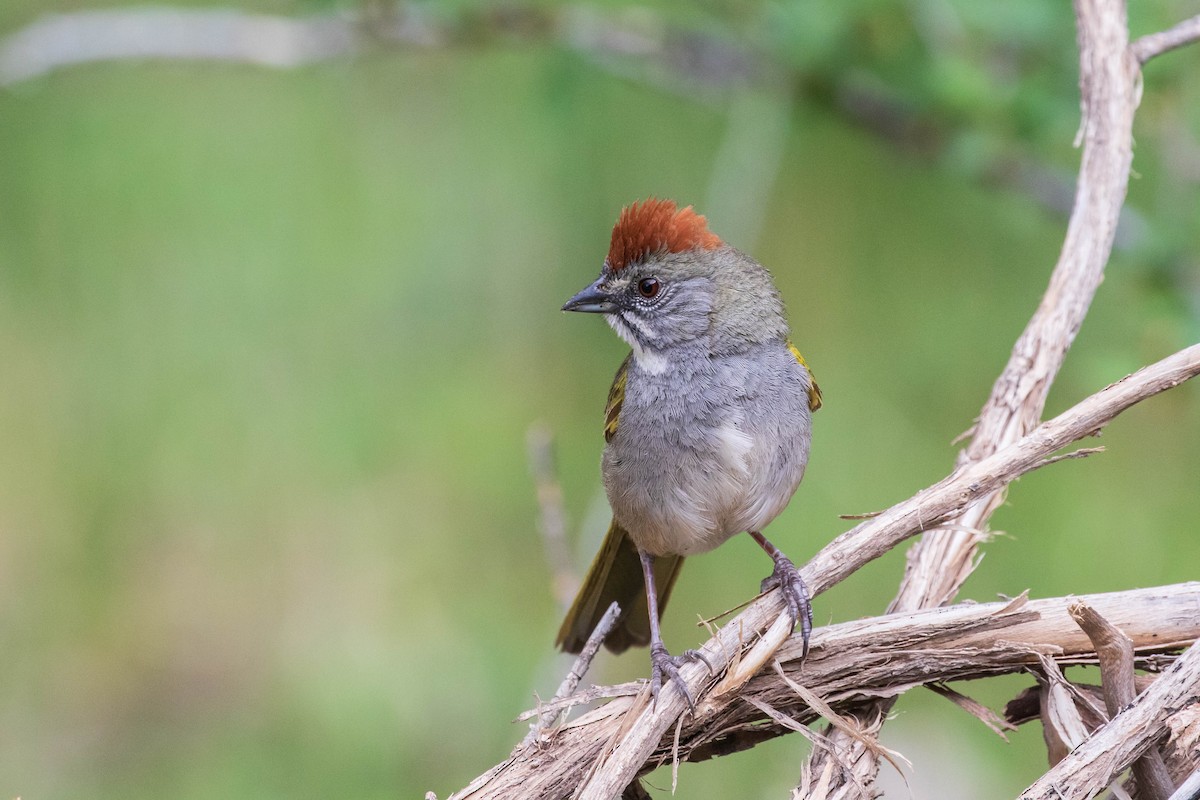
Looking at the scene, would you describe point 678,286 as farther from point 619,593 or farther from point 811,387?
point 619,593

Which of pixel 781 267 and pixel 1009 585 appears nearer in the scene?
pixel 1009 585

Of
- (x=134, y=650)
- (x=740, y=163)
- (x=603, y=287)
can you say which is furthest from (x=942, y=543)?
(x=134, y=650)

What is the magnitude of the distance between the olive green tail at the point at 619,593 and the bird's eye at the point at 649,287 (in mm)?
690

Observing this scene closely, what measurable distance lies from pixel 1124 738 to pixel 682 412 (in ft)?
5.43

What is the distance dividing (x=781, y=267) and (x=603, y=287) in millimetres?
2680

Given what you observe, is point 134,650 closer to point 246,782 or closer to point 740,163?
point 246,782

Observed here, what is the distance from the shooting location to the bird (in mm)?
3422

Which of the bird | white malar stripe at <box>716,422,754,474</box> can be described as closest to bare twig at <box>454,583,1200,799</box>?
the bird

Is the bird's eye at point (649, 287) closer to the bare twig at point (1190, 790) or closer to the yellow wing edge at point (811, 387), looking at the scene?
the yellow wing edge at point (811, 387)

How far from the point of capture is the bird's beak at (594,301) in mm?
3832

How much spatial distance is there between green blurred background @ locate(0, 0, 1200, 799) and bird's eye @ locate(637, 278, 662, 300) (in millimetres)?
1315

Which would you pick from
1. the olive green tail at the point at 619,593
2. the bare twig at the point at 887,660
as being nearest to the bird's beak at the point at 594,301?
the olive green tail at the point at 619,593

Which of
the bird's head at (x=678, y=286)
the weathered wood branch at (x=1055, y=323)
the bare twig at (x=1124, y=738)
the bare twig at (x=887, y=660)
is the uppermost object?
the bird's head at (x=678, y=286)

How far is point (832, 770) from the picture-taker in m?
2.26
